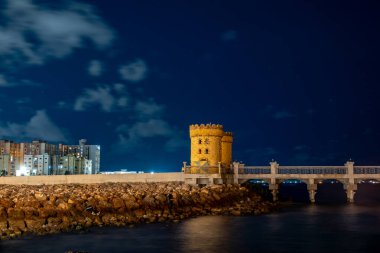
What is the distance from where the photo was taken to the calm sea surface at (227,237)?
97.6 ft

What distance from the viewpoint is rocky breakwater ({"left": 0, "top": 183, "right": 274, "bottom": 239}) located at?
34.2m

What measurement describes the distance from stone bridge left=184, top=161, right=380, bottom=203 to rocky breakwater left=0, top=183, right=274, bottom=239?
159 inches

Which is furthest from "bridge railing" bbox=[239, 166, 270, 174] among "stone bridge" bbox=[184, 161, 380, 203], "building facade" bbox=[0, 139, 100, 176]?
"building facade" bbox=[0, 139, 100, 176]

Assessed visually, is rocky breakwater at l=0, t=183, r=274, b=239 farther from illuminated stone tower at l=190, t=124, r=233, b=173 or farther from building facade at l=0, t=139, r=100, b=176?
building facade at l=0, t=139, r=100, b=176

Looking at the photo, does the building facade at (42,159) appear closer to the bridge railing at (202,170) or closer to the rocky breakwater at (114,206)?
the bridge railing at (202,170)

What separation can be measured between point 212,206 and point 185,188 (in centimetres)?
420

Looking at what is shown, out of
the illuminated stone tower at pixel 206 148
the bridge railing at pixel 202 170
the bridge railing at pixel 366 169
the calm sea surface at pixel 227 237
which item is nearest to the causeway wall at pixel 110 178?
the bridge railing at pixel 202 170

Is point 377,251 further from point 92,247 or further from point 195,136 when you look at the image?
point 195,136

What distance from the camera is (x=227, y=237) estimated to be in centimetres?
3334

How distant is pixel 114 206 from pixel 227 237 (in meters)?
10.1

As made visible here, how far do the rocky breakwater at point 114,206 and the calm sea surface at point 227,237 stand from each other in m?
1.92

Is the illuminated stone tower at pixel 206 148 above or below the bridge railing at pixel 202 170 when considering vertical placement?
above

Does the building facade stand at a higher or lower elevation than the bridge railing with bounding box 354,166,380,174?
higher

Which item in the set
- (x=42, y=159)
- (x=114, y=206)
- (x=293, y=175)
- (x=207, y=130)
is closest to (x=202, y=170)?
(x=207, y=130)
